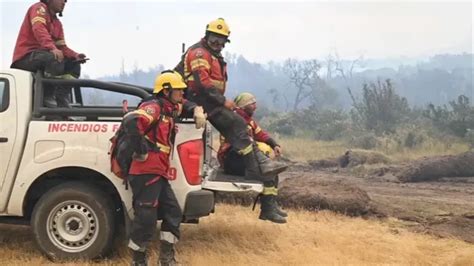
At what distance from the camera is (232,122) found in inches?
264

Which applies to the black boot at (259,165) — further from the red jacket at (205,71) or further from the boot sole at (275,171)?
the red jacket at (205,71)

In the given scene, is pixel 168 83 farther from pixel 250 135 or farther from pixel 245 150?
pixel 250 135

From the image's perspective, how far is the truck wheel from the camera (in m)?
5.82

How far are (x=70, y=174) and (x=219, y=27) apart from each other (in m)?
2.11

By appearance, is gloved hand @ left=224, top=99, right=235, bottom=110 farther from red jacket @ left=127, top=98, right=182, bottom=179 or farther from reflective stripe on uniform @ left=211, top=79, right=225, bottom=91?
red jacket @ left=127, top=98, right=182, bottom=179

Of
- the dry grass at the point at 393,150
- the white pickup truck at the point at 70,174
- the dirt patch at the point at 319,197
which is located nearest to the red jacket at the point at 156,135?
the white pickup truck at the point at 70,174

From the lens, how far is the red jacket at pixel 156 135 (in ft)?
17.8

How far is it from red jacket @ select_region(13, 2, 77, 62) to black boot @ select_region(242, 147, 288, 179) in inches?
90.3

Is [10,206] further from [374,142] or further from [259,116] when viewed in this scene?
[259,116]

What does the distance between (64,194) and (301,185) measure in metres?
4.44

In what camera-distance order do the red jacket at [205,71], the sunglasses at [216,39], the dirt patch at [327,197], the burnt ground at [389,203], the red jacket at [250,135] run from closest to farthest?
the red jacket at [205,71] < the sunglasses at [216,39] < the red jacket at [250,135] < the burnt ground at [389,203] < the dirt patch at [327,197]

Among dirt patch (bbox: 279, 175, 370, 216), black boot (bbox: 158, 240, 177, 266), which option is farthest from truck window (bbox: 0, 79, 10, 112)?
dirt patch (bbox: 279, 175, 370, 216)

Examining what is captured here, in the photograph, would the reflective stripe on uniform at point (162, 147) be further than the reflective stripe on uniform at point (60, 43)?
No

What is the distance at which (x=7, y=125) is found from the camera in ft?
19.4
